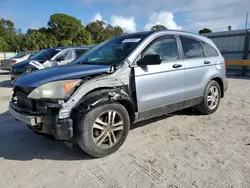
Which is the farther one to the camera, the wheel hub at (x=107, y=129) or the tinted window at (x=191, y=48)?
the tinted window at (x=191, y=48)

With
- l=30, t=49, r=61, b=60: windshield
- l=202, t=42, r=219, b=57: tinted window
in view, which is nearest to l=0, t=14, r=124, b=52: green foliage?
l=30, t=49, r=61, b=60: windshield

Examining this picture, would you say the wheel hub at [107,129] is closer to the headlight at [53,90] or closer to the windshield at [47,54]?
the headlight at [53,90]

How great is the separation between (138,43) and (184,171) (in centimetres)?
210

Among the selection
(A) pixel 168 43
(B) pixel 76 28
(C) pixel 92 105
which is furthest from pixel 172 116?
(B) pixel 76 28

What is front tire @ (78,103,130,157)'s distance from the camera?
3.02 metres

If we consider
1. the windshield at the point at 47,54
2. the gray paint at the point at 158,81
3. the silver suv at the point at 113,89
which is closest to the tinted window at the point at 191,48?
the silver suv at the point at 113,89

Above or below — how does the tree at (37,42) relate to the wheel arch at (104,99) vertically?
above

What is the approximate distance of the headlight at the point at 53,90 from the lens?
2.98 meters

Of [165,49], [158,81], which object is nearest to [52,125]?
[158,81]

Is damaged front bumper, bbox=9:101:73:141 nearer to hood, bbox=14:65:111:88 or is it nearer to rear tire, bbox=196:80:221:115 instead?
hood, bbox=14:65:111:88

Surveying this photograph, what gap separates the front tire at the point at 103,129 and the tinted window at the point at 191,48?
1948mm

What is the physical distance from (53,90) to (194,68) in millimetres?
2832

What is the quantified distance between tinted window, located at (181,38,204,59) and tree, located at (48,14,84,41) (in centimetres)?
5801

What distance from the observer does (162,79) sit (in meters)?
3.92
